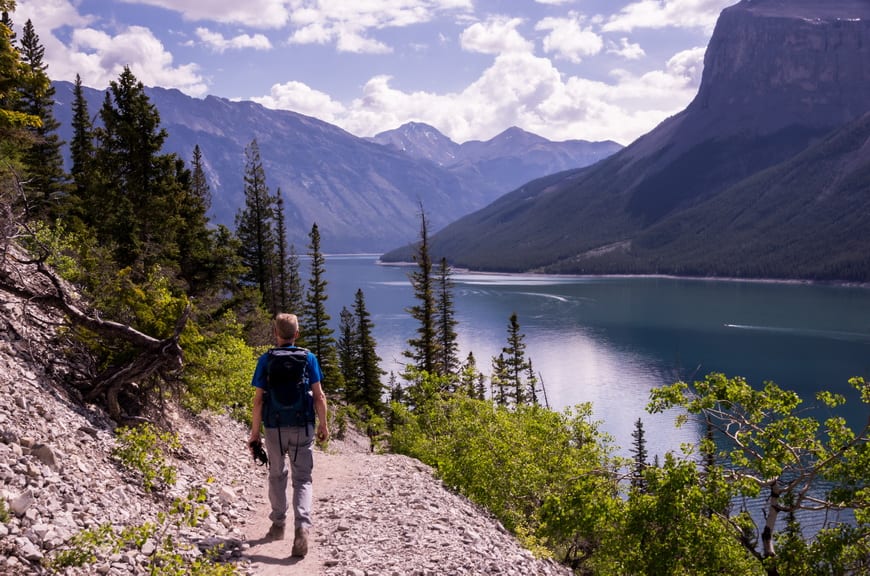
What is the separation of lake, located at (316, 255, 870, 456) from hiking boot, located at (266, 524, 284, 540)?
1902 inches

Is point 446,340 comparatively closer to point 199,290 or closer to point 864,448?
point 199,290

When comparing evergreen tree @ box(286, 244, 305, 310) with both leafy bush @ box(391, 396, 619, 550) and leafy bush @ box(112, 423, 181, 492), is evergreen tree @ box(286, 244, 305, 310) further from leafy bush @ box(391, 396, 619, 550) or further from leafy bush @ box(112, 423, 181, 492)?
leafy bush @ box(112, 423, 181, 492)

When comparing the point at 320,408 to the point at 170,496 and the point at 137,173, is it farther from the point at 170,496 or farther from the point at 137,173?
the point at 137,173

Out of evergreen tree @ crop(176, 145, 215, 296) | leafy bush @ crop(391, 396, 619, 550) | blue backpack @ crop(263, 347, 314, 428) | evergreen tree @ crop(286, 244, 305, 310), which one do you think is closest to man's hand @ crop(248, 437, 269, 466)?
blue backpack @ crop(263, 347, 314, 428)

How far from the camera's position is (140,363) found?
9609 mm

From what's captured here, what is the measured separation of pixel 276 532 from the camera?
8172 mm

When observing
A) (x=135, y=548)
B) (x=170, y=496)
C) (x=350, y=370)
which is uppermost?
(x=135, y=548)

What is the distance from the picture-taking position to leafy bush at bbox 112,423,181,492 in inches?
326

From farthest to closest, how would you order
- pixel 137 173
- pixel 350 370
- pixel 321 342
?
pixel 350 370 < pixel 321 342 < pixel 137 173

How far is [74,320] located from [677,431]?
198ft

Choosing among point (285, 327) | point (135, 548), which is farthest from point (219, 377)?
point (135, 548)

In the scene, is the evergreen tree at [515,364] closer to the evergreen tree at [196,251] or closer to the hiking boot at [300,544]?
the evergreen tree at [196,251]

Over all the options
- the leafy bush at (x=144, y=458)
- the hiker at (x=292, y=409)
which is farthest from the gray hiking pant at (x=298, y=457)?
the leafy bush at (x=144, y=458)

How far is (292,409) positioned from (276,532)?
6.07ft
